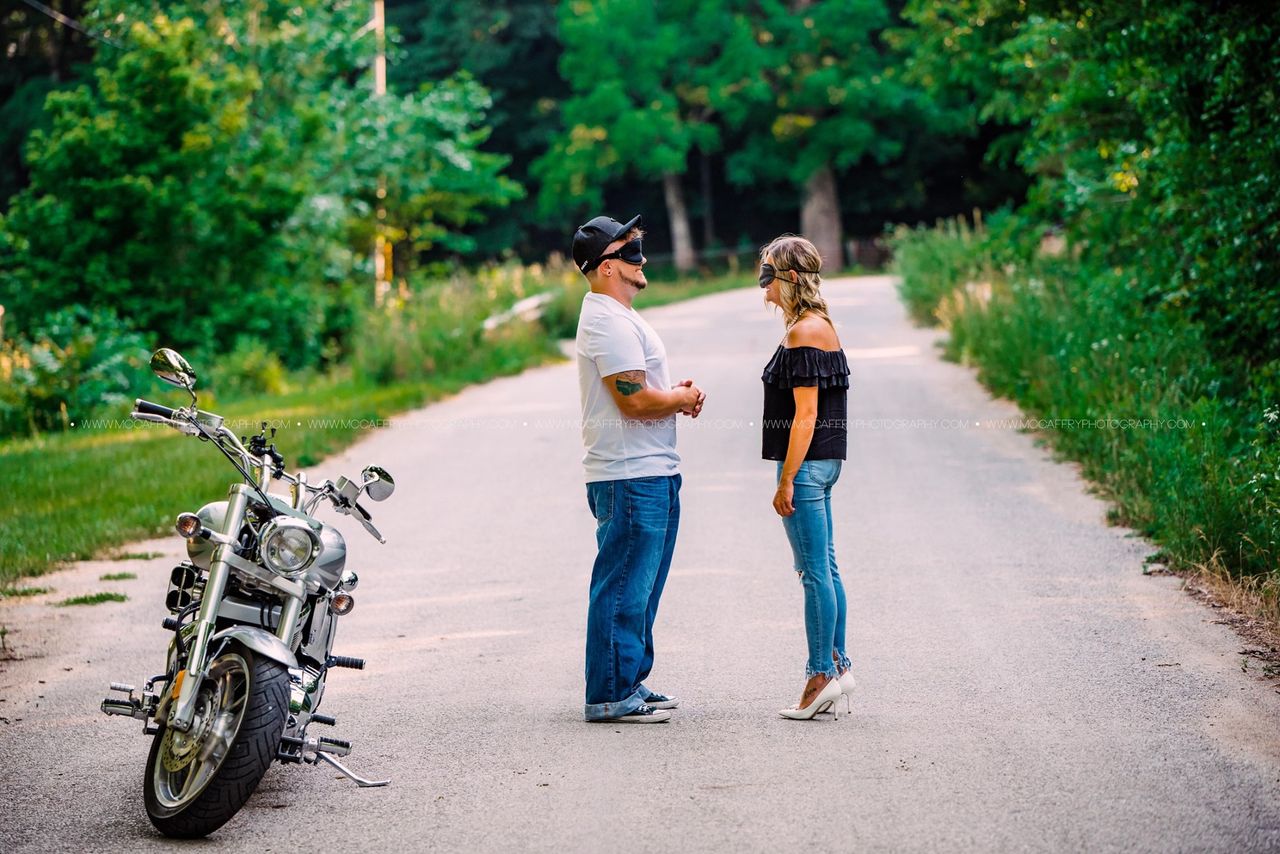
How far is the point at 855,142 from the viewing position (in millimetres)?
50031

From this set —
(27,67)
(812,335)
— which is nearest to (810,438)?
(812,335)

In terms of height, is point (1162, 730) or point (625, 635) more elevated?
point (625, 635)

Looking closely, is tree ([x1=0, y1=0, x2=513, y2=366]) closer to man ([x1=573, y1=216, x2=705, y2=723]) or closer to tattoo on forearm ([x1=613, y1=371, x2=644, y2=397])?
man ([x1=573, y1=216, x2=705, y2=723])

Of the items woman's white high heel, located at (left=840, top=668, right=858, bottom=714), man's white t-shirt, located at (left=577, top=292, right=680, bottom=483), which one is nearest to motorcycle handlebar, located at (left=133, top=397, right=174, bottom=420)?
man's white t-shirt, located at (left=577, top=292, right=680, bottom=483)

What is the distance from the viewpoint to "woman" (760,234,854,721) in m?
6.04

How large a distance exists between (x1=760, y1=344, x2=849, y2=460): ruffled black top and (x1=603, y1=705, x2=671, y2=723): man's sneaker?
1102mm

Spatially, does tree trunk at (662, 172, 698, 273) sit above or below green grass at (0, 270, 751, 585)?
above

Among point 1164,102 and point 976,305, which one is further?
point 976,305

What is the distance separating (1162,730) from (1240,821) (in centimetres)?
102

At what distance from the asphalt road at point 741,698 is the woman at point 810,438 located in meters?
0.28

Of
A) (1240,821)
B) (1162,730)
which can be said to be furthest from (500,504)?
(1240,821)

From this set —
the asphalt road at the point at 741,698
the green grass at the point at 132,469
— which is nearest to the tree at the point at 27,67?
the green grass at the point at 132,469

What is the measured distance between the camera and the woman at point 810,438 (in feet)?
19.8

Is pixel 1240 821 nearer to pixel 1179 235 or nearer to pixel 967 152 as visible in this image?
pixel 1179 235
